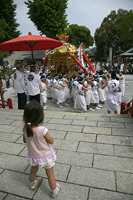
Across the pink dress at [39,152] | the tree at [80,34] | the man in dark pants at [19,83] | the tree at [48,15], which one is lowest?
the pink dress at [39,152]

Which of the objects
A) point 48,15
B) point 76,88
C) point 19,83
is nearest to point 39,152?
point 19,83

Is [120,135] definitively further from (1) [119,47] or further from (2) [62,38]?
(1) [119,47]

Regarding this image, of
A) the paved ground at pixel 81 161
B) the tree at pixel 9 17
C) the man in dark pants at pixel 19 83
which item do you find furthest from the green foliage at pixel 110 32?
the paved ground at pixel 81 161

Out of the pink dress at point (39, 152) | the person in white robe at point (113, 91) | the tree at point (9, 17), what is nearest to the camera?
the pink dress at point (39, 152)

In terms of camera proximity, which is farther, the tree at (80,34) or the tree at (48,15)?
the tree at (80,34)

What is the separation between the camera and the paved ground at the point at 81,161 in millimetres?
2143

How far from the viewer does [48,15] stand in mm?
21500

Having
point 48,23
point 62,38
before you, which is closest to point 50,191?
point 62,38

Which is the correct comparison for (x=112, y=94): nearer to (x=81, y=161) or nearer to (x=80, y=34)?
(x=81, y=161)

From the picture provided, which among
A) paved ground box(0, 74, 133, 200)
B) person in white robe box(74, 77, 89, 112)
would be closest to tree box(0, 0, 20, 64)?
person in white robe box(74, 77, 89, 112)

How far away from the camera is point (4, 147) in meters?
3.28

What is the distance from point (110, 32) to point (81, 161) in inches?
1533

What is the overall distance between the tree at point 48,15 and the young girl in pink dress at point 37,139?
2291 centimetres

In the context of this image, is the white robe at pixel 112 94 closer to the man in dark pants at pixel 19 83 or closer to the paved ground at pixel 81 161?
the paved ground at pixel 81 161
